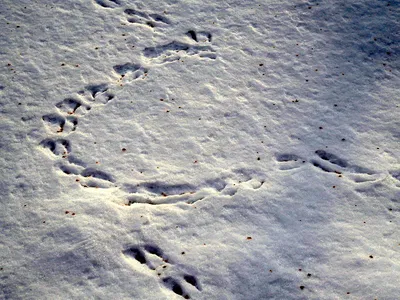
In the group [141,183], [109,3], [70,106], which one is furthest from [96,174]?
[109,3]

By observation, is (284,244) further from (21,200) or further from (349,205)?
(21,200)

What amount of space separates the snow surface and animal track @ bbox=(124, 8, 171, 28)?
0.01m

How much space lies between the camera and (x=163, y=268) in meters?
2.77

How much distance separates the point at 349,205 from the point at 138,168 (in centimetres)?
142

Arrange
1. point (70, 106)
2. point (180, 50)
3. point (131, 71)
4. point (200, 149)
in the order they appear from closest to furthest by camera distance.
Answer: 1. point (200, 149)
2. point (70, 106)
3. point (131, 71)
4. point (180, 50)

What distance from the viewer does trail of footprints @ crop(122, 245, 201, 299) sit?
2.69 meters

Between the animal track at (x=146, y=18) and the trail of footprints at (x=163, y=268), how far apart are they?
2.17 meters

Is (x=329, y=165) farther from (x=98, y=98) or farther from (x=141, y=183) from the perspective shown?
(x=98, y=98)

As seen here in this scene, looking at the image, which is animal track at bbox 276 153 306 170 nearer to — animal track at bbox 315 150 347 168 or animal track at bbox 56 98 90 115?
animal track at bbox 315 150 347 168

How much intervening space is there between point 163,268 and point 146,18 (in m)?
2.41

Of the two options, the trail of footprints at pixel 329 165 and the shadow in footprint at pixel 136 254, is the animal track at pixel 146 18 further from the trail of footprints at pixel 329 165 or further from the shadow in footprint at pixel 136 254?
the shadow in footprint at pixel 136 254

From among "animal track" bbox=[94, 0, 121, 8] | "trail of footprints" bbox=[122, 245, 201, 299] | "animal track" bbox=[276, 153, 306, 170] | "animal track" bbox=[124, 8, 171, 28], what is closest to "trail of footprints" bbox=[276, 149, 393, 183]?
"animal track" bbox=[276, 153, 306, 170]

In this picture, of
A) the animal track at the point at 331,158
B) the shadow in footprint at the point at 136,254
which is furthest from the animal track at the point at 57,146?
the animal track at the point at 331,158

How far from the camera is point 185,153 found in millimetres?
3324
